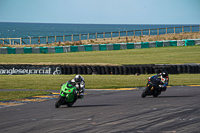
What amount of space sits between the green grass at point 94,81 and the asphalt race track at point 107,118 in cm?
803

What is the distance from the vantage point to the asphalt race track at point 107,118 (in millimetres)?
8953

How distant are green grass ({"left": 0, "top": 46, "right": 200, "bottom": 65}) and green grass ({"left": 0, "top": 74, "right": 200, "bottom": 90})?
23.9 feet

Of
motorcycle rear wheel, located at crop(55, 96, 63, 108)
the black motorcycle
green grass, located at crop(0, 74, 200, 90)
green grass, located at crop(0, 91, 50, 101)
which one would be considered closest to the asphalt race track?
motorcycle rear wheel, located at crop(55, 96, 63, 108)

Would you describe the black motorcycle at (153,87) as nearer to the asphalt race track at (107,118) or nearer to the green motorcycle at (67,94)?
the asphalt race track at (107,118)

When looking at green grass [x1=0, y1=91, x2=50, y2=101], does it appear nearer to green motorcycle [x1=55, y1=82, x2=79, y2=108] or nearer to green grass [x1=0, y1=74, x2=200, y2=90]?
green grass [x1=0, y1=74, x2=200, y2=90]

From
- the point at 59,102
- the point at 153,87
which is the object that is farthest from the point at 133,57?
the point at 59,102

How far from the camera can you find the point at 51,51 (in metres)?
45.9

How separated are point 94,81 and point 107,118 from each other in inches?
517

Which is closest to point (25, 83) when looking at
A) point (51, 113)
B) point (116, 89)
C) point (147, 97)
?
point (116, 89)

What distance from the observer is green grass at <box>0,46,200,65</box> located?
112 ft

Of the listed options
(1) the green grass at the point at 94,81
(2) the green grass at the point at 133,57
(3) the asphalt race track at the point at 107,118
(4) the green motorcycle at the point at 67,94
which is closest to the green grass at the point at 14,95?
(1) the green grass at the point at 94,81

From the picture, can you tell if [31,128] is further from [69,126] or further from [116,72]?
[116,72]

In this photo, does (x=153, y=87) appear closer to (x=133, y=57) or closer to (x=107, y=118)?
(x=107, y=118)

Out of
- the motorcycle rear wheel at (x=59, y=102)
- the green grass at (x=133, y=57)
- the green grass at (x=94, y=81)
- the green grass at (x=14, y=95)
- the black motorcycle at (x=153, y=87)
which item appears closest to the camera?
the motorcycle rear wheel at (x=59, y=102)
